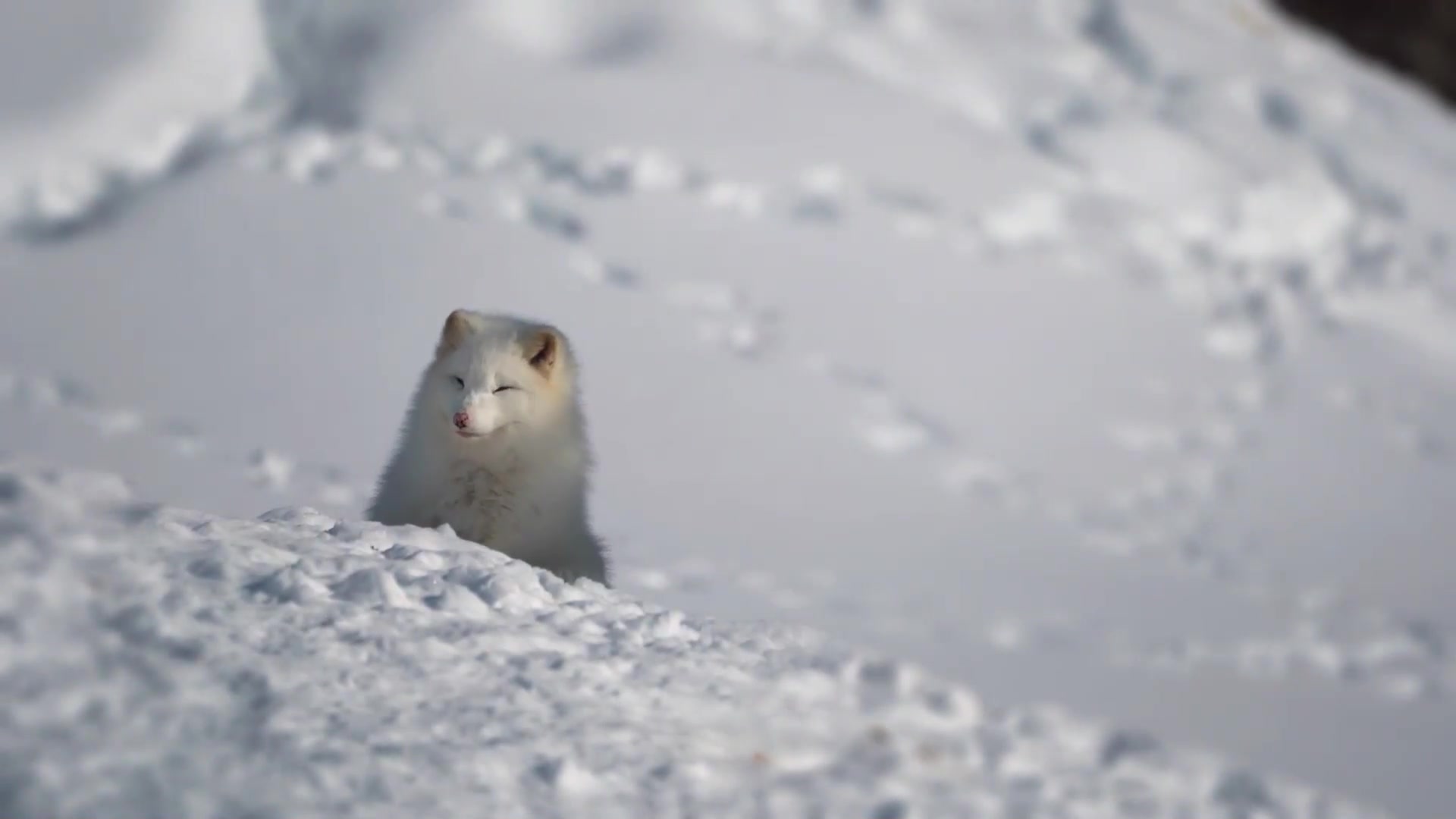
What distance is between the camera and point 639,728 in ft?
9.32

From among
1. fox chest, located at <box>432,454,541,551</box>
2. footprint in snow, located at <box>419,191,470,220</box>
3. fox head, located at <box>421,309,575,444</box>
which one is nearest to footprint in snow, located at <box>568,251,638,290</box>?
footprint in snow, located at <box>419,191,470,220</box>

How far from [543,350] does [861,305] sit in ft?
17.5

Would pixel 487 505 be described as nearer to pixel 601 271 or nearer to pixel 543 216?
pixel 601 271

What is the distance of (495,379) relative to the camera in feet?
12.5

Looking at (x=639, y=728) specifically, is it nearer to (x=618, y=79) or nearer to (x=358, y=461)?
(x=358, y=461)

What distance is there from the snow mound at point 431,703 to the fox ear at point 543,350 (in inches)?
25.2

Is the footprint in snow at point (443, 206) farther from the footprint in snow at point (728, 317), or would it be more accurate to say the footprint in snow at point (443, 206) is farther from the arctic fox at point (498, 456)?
the arctic fox at point (498, 456)

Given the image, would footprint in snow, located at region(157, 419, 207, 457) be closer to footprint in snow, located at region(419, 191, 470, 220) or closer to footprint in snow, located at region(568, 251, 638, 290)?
footprint in snow, located at region(419, 191, 470, 220)

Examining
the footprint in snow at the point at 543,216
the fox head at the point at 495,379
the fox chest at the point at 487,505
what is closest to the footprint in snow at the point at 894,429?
the footprint in snow at the point at 543,216

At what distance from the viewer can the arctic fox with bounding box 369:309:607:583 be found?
12.4 ft

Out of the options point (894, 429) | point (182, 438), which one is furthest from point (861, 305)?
point (182, 438)

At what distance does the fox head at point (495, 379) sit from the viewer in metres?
3.77

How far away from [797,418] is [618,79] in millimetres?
2989

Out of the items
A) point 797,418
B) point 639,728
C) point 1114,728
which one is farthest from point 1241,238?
point 639,728
